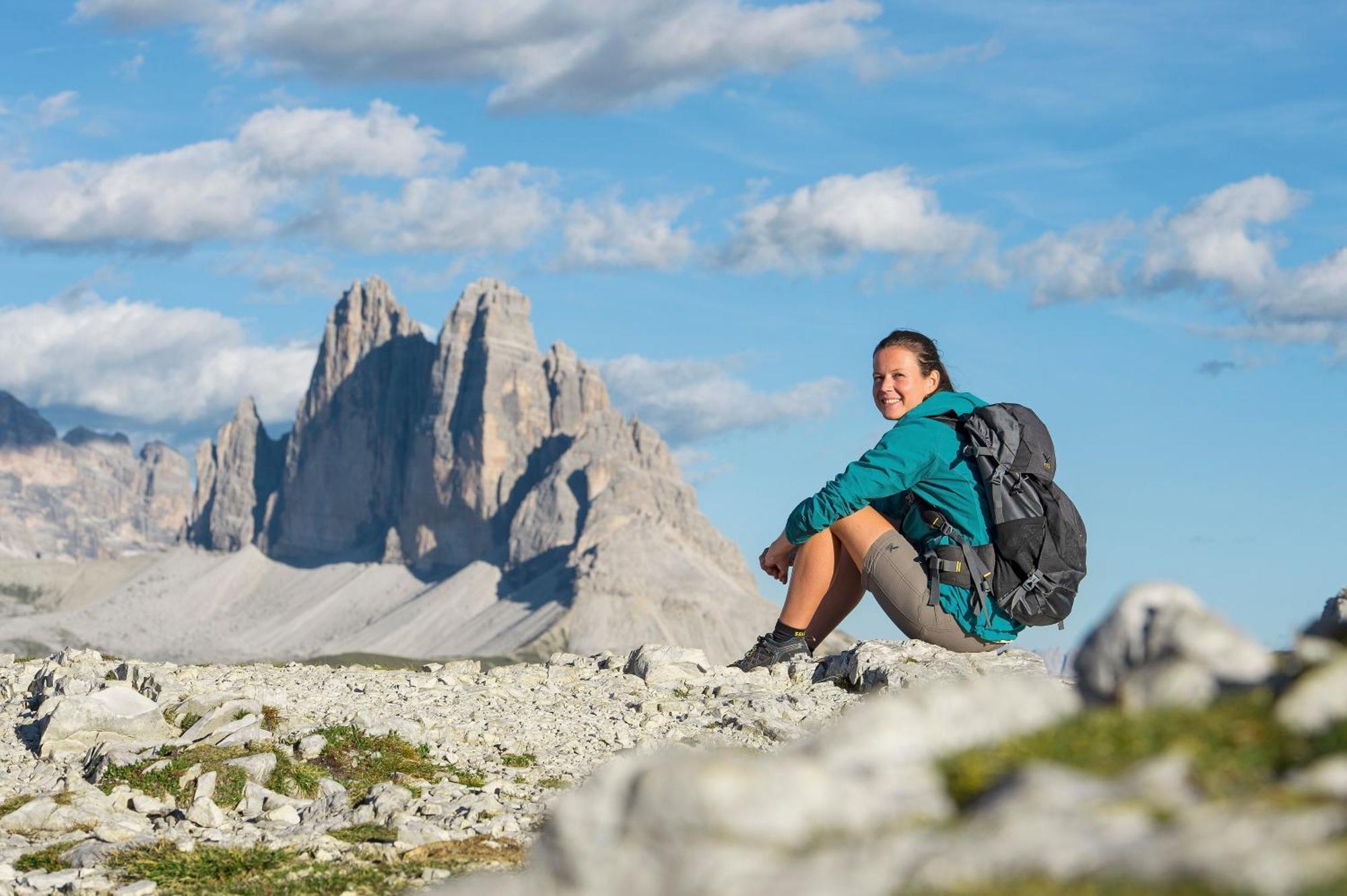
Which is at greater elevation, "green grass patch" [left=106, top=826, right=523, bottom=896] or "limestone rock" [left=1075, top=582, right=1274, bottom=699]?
"limestone rock" [left=1075, top=582, right=1274, bottom=699]

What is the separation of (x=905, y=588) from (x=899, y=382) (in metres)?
2.08

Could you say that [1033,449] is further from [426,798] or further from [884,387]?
[426,798]

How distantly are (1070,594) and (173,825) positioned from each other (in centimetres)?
841

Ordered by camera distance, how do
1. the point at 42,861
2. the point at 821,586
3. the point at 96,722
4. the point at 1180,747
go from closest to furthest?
the point at 1180,747 < the point at 42,861 < the point at 96,722 < the point at 821,586

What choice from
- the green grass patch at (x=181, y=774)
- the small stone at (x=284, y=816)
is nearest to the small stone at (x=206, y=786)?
Result: the green grass patch at (x=181, y=774)

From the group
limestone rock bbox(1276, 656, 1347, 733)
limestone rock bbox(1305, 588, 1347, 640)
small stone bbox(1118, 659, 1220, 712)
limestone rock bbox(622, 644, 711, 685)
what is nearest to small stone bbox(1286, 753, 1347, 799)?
limestone rock bbox(1276, 656, 1347, 733)

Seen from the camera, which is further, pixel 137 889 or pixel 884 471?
pixel 884 471

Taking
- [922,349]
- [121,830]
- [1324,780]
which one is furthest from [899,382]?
[1324,780]

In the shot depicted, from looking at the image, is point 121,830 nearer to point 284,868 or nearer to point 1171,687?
point 284,868

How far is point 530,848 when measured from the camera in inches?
389

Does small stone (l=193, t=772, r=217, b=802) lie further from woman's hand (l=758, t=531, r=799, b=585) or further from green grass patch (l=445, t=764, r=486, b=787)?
woman's hand (l=758, t=531, r=799, b=585)

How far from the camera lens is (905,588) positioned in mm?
13898

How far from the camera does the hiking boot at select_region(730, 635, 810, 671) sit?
15.4 m

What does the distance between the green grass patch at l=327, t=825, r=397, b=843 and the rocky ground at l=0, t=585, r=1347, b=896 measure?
1.0 inches
